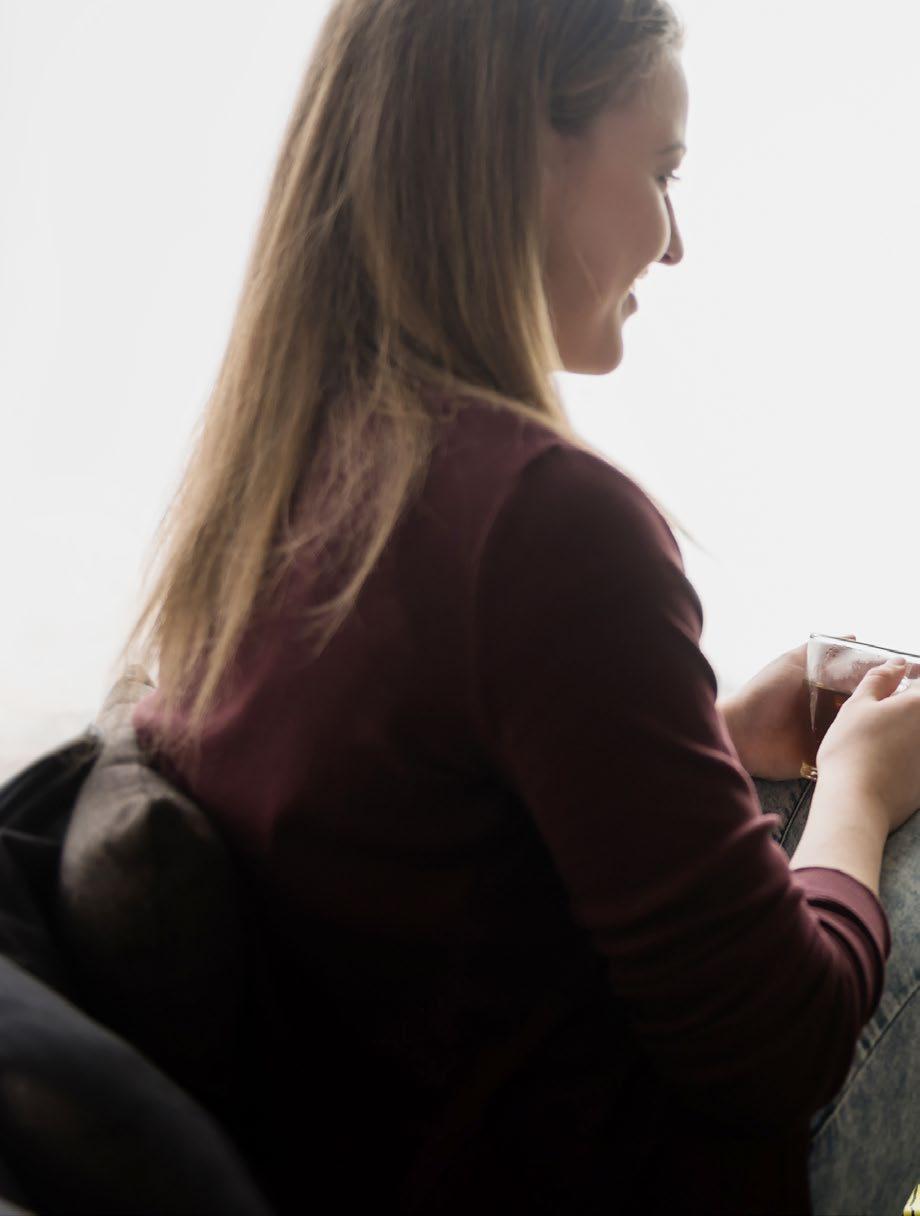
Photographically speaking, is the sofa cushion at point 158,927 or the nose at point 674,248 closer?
the sofa cushion at point 158,927

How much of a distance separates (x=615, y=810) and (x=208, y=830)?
0.21 metres

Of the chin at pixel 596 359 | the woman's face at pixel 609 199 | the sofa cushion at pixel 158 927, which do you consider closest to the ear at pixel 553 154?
the woman's face at pixel 609 199

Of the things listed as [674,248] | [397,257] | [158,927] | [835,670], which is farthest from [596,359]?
[158,927]

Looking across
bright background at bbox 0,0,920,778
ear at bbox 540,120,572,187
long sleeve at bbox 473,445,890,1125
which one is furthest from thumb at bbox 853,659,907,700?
bright background at bbox 0,0,920,778

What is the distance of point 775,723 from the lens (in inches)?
37.0

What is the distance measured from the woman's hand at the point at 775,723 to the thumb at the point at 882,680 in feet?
0.28

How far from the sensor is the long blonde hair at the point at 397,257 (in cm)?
61

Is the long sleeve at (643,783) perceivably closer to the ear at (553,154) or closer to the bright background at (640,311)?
the ear at (553,154)

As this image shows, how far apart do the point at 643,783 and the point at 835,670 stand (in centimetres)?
39

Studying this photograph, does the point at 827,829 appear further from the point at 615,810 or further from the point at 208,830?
the point at 208,830

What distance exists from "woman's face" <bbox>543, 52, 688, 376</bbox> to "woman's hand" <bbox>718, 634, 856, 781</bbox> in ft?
1.23

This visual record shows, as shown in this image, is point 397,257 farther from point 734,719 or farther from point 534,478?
point 734,719

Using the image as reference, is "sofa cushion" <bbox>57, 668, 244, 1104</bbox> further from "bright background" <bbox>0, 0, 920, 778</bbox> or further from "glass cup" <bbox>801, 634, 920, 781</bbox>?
"bright background" <bbox>0, 0, 920, 778</bbox>

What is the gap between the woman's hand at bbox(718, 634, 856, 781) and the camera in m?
0.93
